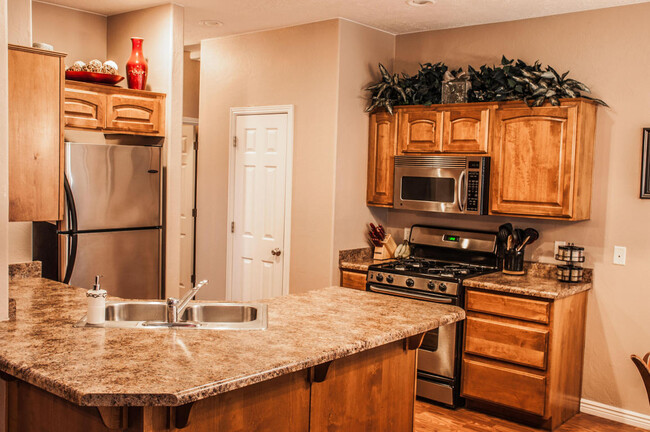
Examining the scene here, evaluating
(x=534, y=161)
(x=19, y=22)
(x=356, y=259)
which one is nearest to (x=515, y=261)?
(x=534, y=161)

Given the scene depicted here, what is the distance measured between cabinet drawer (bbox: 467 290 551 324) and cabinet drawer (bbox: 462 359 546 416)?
0.35m

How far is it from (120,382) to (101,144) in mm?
2824

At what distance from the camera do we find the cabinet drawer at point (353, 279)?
466 centimetres

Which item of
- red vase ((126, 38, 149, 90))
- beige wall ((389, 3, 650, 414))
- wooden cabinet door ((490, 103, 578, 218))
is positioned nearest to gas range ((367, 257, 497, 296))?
wooden cabinet door ((490, 103, 578, 218))

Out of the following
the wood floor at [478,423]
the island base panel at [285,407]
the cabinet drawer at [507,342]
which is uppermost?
the island base panel at [285,407]

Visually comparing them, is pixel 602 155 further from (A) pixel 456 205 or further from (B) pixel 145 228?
(B) pixel 145 228

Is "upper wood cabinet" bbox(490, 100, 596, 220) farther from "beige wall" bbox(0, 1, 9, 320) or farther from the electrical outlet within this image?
"beige wall" bbox(0, 1, 9, 320)

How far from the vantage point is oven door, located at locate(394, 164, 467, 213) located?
445 cm

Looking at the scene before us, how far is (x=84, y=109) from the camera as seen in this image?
4227mm

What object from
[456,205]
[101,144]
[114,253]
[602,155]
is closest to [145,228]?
[114,253]

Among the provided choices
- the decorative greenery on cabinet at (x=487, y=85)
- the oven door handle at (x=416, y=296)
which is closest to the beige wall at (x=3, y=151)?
the oven door handle at (x=416, y=296)

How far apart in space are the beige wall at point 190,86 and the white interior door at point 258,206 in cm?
109

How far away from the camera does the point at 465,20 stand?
458cm

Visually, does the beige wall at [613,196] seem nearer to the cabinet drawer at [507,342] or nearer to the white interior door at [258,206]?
the cabinet drawer at [507,342]
